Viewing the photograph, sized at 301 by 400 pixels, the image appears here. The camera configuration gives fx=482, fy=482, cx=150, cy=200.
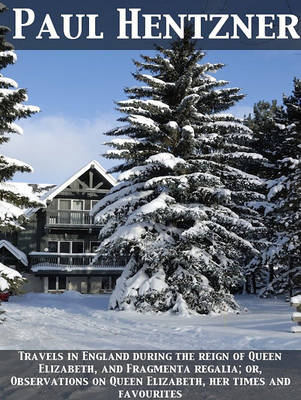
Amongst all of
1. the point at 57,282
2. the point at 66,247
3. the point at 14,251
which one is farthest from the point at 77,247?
the point at 14,251

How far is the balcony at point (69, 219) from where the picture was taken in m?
39.7

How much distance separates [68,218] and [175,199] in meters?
19.2

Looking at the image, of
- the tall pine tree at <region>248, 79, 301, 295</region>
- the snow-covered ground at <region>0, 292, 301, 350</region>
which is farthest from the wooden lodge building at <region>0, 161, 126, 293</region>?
the snow-covered ground at <region>0, 292, 301, 350</region>

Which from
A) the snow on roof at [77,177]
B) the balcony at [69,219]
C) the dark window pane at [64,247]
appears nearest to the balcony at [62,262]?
the dark window pane at [64,247]

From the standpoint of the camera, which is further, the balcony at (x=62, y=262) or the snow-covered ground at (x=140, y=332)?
the balcony at (x=62, y=262)

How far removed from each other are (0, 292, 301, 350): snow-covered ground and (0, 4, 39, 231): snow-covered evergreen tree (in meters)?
3.66

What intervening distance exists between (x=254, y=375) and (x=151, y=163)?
14.4 m

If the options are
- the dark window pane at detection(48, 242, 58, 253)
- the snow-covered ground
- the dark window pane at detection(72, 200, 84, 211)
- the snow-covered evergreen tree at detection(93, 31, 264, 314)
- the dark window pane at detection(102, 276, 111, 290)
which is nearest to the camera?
the snow-covered ground

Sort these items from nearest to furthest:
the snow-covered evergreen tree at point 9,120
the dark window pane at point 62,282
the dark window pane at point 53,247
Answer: the snow-covered evergreen tree at point 9,120 < the dark window pane at point 62,282 < the dark window pane at point 53,247

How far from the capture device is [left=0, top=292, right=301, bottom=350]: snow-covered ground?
1198 centimetres

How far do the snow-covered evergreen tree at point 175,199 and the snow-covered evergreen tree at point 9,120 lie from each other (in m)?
6.50

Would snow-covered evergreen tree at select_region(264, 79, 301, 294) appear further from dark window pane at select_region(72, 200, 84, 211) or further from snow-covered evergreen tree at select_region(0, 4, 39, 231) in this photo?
dark window pane at select_region(72, 200, 84, 211)

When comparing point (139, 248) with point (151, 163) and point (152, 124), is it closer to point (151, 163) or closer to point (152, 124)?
point (151, 163)

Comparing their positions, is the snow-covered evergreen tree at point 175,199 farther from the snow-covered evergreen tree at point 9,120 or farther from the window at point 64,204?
the window at point 64,204
